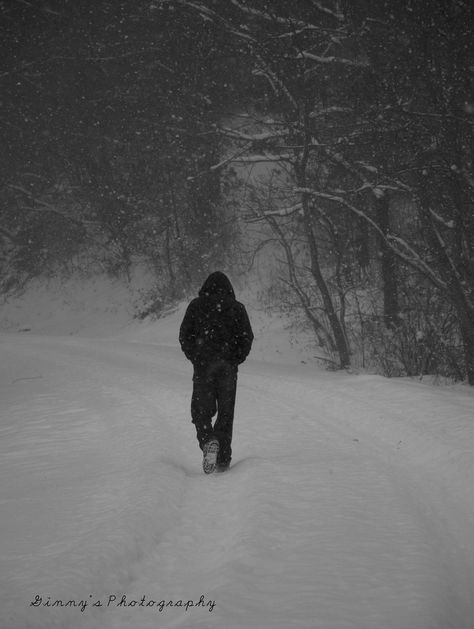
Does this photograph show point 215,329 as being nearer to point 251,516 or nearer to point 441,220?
point 251,516

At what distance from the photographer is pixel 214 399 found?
5074 mm

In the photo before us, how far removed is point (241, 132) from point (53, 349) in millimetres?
8670

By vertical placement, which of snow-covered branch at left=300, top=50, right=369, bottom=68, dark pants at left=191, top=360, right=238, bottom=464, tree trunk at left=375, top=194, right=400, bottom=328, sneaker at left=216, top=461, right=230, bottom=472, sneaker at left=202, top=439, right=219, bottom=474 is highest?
snow-covered branch at left=300, top=50, right=369, bottom=68

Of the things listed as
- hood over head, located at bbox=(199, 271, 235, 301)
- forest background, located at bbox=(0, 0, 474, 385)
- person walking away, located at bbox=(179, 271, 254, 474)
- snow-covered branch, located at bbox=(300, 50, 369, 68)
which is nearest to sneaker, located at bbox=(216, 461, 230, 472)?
person walking away, located at bbox=(179, 271, 254, 474)

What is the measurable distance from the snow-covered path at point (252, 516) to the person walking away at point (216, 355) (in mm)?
455

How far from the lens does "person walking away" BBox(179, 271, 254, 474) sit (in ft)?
16.3

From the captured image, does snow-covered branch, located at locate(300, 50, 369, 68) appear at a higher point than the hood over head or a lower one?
higher

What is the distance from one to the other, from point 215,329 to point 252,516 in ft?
6.64

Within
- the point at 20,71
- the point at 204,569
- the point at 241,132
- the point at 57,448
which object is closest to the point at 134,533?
the point at 204,569

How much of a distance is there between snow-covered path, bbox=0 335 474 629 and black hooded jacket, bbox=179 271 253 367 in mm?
1156

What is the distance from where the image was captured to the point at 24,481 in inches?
185

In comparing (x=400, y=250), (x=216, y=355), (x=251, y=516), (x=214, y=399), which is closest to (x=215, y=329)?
(x=216, y=355)

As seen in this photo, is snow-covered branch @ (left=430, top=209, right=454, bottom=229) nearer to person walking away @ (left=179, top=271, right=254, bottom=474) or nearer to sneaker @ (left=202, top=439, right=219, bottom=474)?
Result: person walking away @ (left=179, top=271, right=254, bottom=474)

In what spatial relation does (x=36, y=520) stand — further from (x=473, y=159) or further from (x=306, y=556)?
(x=473, y=159)
